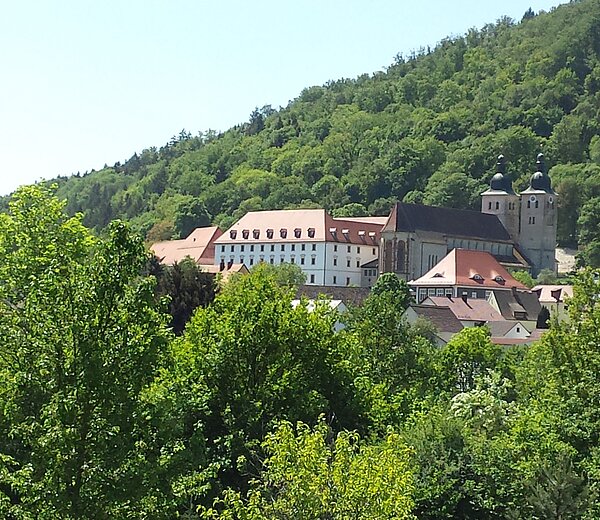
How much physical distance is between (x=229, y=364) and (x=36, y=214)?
7508 mm

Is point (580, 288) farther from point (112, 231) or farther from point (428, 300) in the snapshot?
point (428, 300)

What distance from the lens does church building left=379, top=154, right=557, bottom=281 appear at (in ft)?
444

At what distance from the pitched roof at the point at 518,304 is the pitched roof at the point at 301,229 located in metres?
26.0

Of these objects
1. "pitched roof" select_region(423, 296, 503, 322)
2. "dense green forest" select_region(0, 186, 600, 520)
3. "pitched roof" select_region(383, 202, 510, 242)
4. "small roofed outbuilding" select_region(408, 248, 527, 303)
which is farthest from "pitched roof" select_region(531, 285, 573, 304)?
"dense green forest" select_region(0, 186, 600, 520)

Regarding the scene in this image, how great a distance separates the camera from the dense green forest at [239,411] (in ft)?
58.5

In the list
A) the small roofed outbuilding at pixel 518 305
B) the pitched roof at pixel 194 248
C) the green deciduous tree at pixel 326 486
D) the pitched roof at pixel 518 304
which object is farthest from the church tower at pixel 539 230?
Answer: the green deciduous tree at pixel 326 486

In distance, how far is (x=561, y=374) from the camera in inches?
1334

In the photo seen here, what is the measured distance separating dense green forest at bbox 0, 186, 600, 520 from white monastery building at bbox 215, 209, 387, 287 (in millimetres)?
90443

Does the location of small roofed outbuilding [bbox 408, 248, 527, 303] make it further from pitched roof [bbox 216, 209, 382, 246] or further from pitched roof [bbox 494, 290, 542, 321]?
pitched roof [bbox 216, 209, 382, 246]

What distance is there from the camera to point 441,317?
94062 mm

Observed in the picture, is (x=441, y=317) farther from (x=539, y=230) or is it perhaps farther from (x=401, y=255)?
(x=539, y=230)

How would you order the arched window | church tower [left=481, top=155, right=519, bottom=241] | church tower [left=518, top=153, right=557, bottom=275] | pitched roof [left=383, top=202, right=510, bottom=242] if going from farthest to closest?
church tower [left=481, top=155, right=519, bottom=241], church tower [left=518, top=153, right=557, bottom=275], pitched roof [left=383, top=202, right=510, bottom=242], the arched window

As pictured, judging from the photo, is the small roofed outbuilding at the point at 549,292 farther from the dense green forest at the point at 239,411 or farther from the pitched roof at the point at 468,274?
the dense green forest at the point at 239,411

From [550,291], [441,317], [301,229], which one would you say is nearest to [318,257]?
[301,229]
